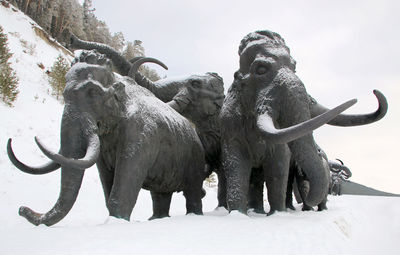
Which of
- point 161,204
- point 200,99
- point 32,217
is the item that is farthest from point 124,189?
point 200,99

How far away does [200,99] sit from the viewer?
3.94 metres

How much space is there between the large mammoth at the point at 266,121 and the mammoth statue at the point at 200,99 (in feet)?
2.18

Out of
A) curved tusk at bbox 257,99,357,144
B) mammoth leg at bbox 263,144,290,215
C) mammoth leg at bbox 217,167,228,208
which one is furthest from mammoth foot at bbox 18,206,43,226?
mammoth leg at bbox 217,167,228,208

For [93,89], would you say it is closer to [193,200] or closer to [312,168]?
A: [193,200]

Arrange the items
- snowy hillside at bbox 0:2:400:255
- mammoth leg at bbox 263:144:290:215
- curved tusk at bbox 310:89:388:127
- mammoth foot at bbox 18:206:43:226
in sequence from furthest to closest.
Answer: mammoth leg at bbox 263:144:290:215, curved tusk at bbox 310:89:388:127, mammoth foot at bbox 18:206:43:226, snowy hillside at bbox 0:2:400:255

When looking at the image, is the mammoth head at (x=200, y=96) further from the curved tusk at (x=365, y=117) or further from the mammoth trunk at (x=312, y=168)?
the mammoth trunk at (x=312, y=168)

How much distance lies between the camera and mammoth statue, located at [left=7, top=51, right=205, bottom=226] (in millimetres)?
2438

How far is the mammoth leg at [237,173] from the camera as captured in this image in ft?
9.43

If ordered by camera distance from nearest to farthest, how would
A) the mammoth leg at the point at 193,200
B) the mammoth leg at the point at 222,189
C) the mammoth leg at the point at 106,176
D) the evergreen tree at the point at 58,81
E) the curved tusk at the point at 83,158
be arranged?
the curved tusk at the point at 83,158
the mammoth leg at the point at 106,176
the mammoth leg at the point at 193,200
the mammoth leg at the point at 222,189
the evergreen tree at the point at 58,81

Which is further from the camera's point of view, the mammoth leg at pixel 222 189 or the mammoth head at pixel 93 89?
the mammoth leg at pixel 222 189

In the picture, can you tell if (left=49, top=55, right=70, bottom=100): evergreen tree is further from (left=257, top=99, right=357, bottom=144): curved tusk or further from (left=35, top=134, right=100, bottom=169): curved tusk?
(left=257, top=99, right=357, bottom=144): curved tusk

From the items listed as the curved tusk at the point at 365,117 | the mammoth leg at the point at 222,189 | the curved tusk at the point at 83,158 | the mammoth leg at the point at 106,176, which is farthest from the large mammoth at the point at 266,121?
the curved tusk at the point at 83,158

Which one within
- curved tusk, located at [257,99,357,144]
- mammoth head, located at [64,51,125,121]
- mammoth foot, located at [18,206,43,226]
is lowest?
mammoth foot, located at [18,206,43,226]

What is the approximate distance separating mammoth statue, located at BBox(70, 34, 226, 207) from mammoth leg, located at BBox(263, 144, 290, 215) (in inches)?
31.6
